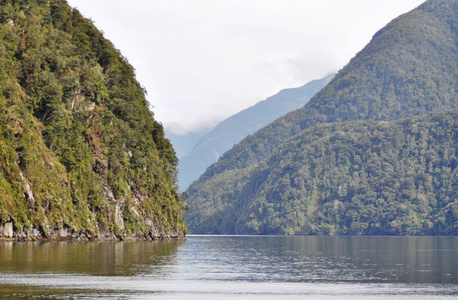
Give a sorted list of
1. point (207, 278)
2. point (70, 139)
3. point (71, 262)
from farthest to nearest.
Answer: point (70, 139), point (71, 262), point (207, 278)

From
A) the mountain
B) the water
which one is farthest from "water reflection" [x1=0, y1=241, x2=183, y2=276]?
the mountain

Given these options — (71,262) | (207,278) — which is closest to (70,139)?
(71,262)

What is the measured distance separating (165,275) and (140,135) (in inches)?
4586

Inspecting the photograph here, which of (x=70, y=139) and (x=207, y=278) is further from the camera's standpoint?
(x=70, y=139)

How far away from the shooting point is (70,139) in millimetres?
137125

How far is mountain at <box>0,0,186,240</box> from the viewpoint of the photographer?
113375 millimetres

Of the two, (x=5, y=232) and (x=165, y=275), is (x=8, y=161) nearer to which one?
(x=5, y=232)

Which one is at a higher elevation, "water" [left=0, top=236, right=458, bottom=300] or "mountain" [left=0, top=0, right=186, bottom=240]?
"mountain" [left=0, top=0, right=186, bottom=240]

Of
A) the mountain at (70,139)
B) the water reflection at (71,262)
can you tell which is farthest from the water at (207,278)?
the mountain at (70,139)

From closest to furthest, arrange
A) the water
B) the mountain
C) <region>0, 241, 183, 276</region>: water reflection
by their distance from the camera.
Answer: the water → <region>0, 241, 183, 276</region>: water reflection → the mountain

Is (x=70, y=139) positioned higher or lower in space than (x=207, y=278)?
higher

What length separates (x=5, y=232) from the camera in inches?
4023

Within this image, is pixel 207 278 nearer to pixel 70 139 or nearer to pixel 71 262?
pixel 71 262

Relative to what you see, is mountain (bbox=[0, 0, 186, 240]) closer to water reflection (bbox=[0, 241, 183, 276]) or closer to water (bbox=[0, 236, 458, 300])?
water reflection (bbox=[0, 241, 183, 276])
